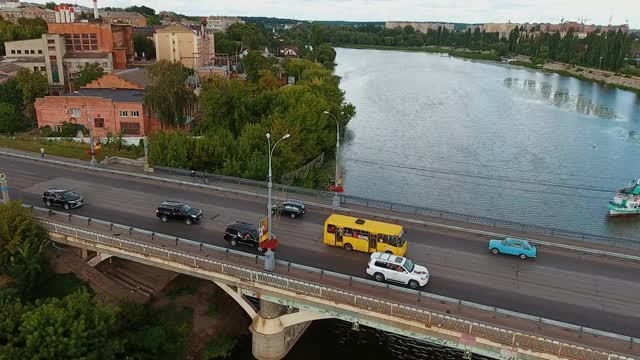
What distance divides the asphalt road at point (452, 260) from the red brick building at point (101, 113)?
91.3 ft

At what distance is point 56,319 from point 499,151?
63661mm

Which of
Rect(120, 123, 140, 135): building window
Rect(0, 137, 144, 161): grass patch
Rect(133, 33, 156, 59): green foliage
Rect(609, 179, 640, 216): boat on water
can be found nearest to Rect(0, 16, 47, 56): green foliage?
Rect(133, 33, 156, 59): green foliage

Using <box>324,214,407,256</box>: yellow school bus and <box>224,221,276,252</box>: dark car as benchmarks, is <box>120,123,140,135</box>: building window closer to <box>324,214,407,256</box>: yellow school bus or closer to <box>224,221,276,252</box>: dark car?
<box>224,221,276,252</box>: dark car

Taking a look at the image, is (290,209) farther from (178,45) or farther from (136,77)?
(178,45)

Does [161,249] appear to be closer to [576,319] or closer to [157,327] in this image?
[157,327]

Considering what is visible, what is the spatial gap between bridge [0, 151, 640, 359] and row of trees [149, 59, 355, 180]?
8.88 metres

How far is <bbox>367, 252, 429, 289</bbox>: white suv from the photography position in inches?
992

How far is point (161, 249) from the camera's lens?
27828 millimetres

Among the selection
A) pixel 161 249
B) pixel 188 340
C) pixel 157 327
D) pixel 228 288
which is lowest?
pixel 188 340

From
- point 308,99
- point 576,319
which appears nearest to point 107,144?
point 308,99

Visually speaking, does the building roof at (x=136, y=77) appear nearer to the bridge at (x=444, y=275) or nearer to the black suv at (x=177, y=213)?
the bridge at (x=444, y=275)

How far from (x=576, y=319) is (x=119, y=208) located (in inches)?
1115

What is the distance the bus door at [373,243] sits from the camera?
28500 mm

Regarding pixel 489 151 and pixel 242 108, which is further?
pixel 489 151
